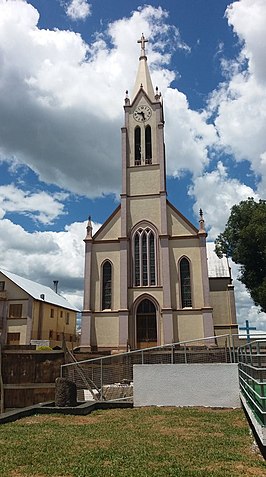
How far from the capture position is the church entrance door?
1135 inches

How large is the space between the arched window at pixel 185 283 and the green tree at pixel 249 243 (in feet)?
12.9

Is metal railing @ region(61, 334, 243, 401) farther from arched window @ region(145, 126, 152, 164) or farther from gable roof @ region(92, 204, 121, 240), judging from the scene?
arched window @ region(145, 126, 152, 164)

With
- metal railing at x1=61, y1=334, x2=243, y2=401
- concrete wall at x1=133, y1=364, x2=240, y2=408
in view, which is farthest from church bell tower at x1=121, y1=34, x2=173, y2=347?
concrete wall at x1=133, y1=364, x2=240, y2=408

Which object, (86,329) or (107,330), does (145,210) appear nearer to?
(107,330)

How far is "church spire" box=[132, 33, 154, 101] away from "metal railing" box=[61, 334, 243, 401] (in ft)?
86.0

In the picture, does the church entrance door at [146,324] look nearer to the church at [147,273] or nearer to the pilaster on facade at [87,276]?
the church at [147,273]

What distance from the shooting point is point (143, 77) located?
38.3 m

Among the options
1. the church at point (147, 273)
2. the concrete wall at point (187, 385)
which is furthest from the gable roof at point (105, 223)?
the concrete wall at point (187, 385)

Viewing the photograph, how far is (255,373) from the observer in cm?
762

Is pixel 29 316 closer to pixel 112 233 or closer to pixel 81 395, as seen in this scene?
pixel 112 233

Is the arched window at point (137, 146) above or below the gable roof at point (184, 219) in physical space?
above

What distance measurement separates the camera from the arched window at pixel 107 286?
2988cm

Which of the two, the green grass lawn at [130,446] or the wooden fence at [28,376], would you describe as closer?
the green grass lawn at [130,446]

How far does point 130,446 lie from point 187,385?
21.8ft
